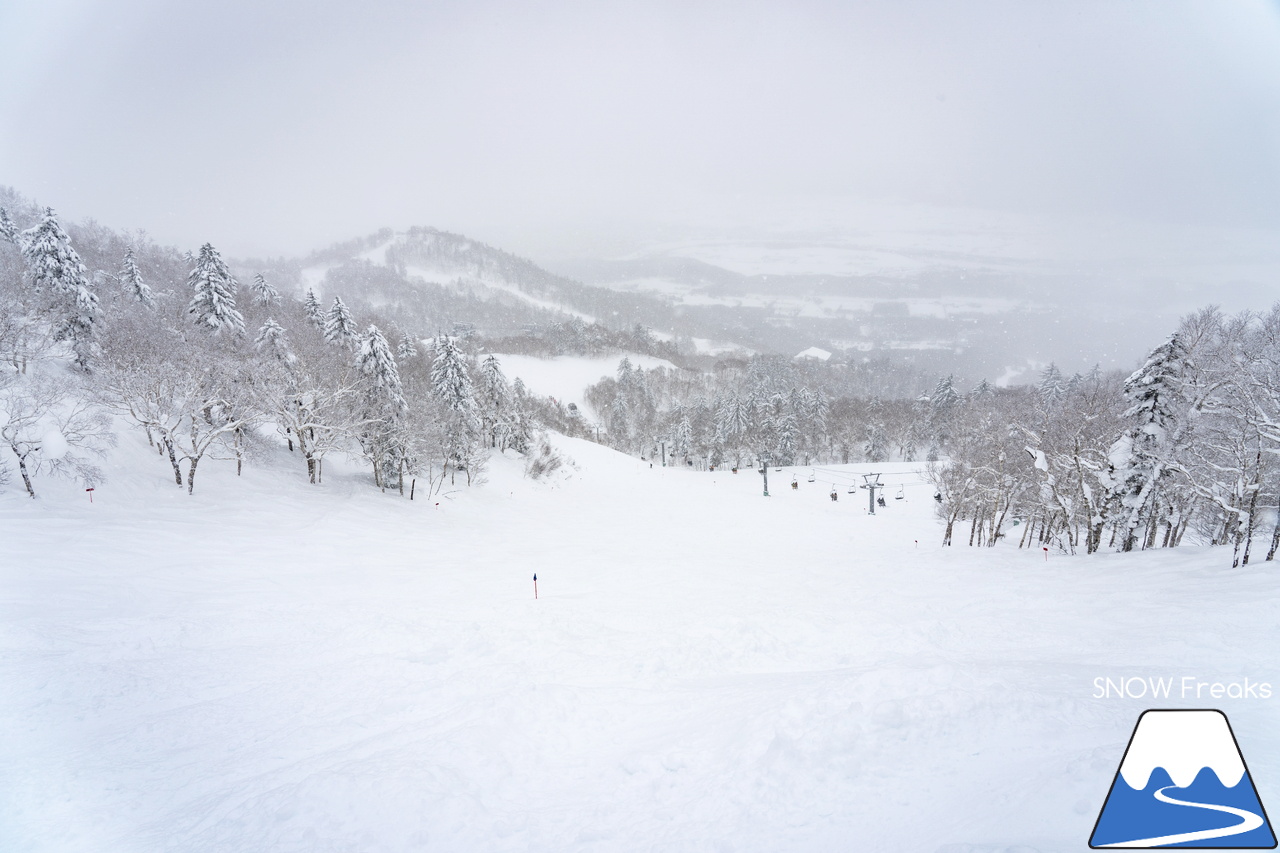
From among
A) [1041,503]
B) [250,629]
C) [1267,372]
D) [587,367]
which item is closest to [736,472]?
[1041,503]

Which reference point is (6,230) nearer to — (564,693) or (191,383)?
(191,383)

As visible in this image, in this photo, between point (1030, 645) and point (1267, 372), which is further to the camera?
point (1267, 372)

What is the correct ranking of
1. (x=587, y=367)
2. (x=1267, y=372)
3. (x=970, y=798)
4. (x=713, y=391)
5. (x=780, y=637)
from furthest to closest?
(x=587, y=367) → (x=713, y=391) → (x=1267, y=372) → (x=780, y=637) → (x=970, y=798)

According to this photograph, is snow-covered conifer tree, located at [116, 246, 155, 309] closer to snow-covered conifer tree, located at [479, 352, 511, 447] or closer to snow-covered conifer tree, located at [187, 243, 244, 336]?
snow-covered conifer tree, located at [187, 243, 244, 336]

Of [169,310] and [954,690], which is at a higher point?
[169,310]

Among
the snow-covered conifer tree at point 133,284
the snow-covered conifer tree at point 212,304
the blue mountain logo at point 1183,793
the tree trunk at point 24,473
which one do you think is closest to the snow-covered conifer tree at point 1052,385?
the blue mountain logo at point 1183,793

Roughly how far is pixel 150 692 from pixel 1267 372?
2921 cm

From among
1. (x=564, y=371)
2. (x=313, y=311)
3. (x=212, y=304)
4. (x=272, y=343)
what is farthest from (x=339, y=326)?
(x=564, y=371)

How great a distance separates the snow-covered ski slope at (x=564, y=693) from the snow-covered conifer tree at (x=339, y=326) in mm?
26784

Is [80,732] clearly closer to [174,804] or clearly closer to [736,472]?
[174,804]

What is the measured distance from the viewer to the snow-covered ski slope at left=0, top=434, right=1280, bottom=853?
557 centimetres

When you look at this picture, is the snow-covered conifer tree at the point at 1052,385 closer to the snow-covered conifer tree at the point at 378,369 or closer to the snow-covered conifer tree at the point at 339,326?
the snow-covered conifer tree at the point at 378,369

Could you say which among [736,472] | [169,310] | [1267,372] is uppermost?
[169,310]

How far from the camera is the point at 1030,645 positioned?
10.8 metres
